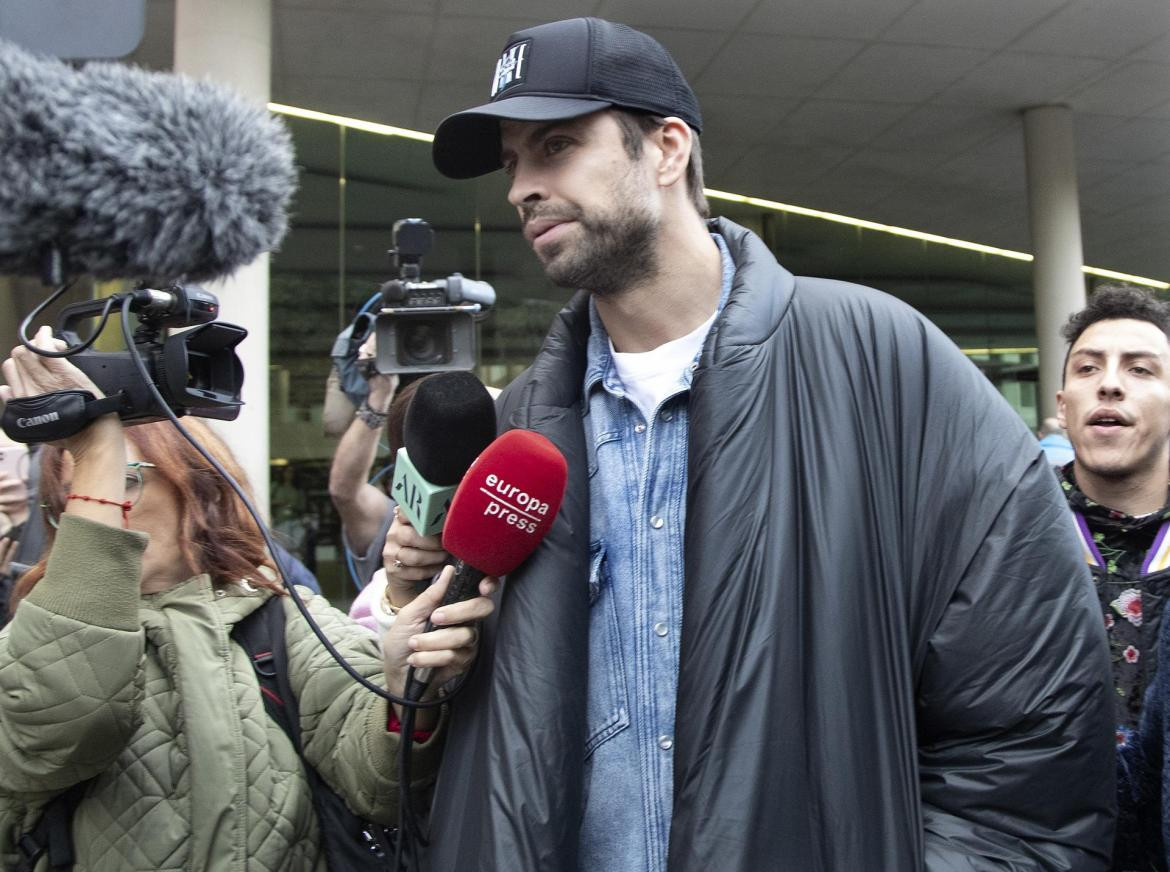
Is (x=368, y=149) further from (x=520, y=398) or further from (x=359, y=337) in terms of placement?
(x=520, y=398)

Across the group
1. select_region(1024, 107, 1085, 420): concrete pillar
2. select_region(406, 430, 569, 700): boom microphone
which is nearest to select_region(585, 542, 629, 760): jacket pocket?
select_region(406, 430, 569, 700): boom microphone

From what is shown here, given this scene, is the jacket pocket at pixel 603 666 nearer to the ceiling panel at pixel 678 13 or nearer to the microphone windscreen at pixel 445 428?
the microphone windscreen at pixel 445 428

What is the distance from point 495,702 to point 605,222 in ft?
2.45

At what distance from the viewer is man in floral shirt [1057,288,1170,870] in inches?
91.9

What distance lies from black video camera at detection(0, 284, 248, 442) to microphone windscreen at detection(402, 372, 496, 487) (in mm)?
313

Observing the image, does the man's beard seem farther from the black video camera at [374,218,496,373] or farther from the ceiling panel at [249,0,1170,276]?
the ceiling panel at [249,0,1170,276]

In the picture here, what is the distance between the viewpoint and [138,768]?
1.92 m

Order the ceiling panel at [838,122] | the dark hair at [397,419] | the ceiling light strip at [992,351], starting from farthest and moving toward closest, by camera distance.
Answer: the ceiling light strip at [992,351]
the ceiling panel at [838,122]
the dark hair at [397,419]

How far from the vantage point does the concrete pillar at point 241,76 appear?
22.5 feet

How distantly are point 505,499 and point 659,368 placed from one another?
1.21 ft

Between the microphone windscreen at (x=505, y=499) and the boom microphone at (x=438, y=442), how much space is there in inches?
3.7

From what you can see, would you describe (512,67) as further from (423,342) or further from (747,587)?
(423,342)

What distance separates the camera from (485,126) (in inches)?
76.9

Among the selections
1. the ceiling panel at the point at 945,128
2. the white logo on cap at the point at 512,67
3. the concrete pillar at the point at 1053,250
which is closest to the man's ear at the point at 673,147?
the white logo on cap at the point at 512,67
